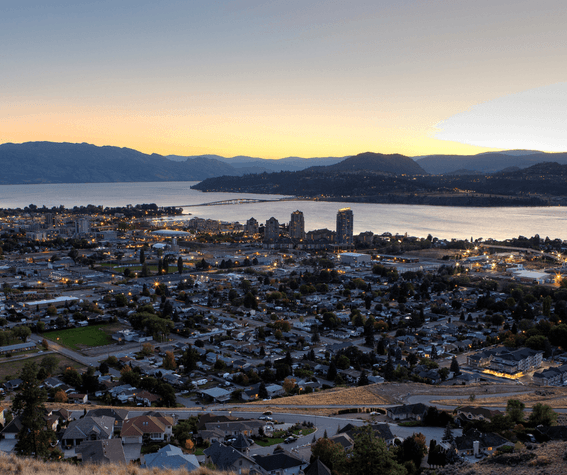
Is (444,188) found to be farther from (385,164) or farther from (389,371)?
(389,371)

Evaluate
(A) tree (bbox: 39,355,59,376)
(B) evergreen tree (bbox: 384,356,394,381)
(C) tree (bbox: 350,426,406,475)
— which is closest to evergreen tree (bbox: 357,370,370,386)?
(B) evergreen tree (bbox: 384,356,394,381)

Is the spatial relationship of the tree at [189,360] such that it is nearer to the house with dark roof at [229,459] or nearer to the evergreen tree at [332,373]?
the evergreen tree at [332,373]

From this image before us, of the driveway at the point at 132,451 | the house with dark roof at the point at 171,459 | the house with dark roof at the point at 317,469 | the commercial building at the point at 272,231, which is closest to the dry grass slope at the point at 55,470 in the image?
the house with dark roof at the point at 171,459

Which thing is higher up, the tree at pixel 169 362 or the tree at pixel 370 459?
the tree at pixel 370 459

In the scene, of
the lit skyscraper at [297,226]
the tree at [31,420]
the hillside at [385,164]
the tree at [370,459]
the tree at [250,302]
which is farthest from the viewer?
the hillside at [385,164]

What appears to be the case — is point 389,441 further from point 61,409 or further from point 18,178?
point 18,178

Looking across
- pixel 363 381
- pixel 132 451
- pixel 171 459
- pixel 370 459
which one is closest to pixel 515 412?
pixel 363 381
